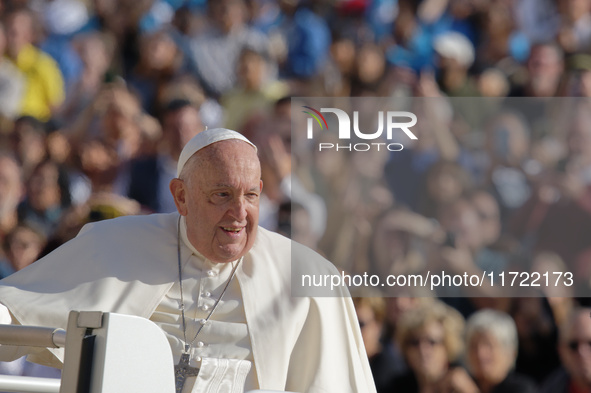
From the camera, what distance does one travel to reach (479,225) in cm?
633

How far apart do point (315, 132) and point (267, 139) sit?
388 mm

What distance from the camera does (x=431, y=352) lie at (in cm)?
566

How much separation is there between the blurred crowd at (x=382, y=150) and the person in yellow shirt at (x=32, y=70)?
0.02 m

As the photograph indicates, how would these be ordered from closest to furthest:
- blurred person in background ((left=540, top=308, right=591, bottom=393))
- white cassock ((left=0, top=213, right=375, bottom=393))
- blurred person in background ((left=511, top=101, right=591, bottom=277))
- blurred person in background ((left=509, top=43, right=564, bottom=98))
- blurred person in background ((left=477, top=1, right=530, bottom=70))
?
white cassock ((left=0, top=213, right=375, bottom=393)), blurred person in background ((left=540, top=308, right=591, bottom=393)), blurred person in background ((left=511, top=101, right=591, bottom=277)), blurred person in background ((left=509, top=43, right=564, bottom=98)), blurred person in background ((left=477, top=1, right=530, bottom=70))

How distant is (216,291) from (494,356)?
237cm

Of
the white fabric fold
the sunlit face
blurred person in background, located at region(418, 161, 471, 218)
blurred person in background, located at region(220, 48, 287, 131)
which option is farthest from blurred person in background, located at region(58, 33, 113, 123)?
the white fabric fold

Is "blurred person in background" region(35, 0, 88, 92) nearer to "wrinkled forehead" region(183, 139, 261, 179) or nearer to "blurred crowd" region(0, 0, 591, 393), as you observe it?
"blurred crowd" region(0, 0, 591, 393)

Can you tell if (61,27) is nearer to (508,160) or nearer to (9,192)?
(9,192)

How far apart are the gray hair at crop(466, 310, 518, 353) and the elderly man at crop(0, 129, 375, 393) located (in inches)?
77.8

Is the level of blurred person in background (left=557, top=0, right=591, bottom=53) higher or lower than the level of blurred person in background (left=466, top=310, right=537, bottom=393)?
higher

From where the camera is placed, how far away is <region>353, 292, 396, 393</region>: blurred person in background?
5672 millimetres

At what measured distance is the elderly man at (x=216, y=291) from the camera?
12.1ft

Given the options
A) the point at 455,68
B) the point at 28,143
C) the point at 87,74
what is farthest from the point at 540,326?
the point at 87,74

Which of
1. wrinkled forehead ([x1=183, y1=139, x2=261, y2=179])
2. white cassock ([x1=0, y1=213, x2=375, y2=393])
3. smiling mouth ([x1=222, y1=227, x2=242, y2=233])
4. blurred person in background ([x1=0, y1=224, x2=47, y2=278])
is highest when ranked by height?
blurred person in background ([x1=0, y1=224, x2=47, y2=278])
